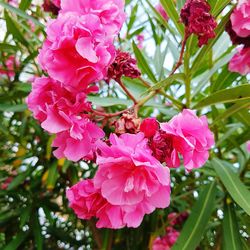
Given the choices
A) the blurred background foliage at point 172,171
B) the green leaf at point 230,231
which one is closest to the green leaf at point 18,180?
the blurred background foliage at point 172,171

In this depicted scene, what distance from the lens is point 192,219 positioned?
3.39ft

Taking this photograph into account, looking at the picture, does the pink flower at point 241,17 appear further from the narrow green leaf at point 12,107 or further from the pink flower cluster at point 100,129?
the narrow green leaf at point 12,107

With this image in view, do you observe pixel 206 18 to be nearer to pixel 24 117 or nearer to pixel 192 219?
pixel 192 219

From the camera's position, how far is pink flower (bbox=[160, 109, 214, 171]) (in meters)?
0.66

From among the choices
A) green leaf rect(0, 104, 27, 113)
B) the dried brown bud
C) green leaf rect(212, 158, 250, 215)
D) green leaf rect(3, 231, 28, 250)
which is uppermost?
the dried brown bud

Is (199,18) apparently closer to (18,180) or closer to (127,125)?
(127,125)

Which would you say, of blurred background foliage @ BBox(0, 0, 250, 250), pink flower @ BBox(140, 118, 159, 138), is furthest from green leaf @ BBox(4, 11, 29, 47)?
pink flower @ BBox(140, 118, 159, 138)

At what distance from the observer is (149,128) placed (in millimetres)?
669

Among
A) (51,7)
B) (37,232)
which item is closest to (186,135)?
(51,7)

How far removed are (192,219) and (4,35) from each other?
944 millimetres

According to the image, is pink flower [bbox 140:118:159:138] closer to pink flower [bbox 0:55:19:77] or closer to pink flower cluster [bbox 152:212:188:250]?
pink flower cluster [bbox 152:212:188:250]

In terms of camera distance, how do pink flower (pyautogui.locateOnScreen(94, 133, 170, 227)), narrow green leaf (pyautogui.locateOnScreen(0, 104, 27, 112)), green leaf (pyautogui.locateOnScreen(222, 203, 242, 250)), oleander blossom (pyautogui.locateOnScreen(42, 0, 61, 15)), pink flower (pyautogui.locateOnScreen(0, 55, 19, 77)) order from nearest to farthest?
pink flower (pyautogui.locateOnScreen(94, 133, 170, 227)) < green leaf (pyautogui.locateOnScreen(222, 203, 242, 250)) < oleander blossom (pyautogui.locateOnScreen(42, 0, 61, 15)) < narrow green leaf (pyautogui.locateOnScreen(0, 104, 27, 112)) < pink flower (pyautogui.locateOnScreen(0, 55, 19, 77))

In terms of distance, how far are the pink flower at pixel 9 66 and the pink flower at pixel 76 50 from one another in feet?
2.84

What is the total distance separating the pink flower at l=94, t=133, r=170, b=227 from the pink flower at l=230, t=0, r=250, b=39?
314mm
